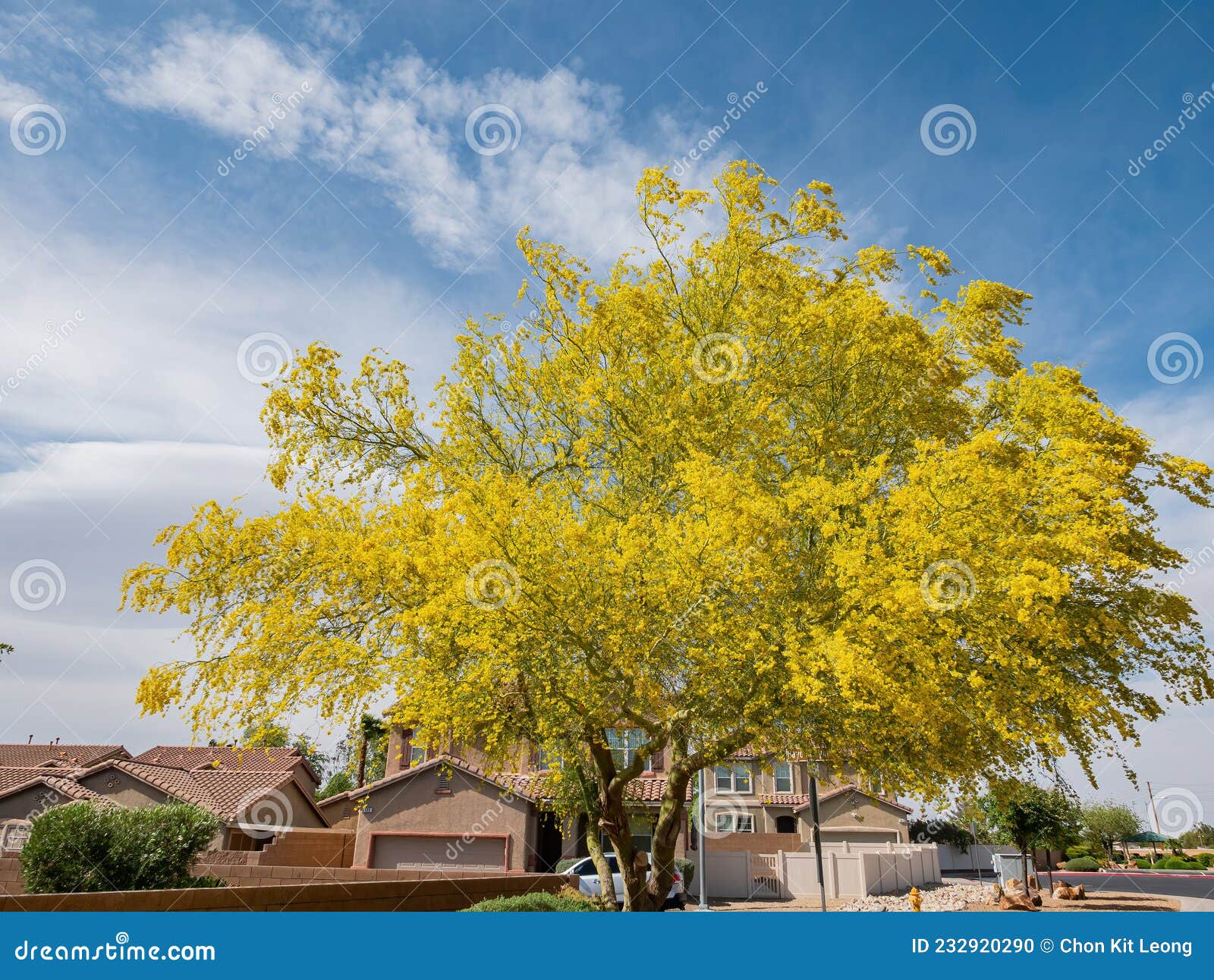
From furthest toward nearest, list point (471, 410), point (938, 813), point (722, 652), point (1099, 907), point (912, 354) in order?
point (1099, 907)
point (471, 410)
point (912, 354)
point (938, 813)
point (722, 652)

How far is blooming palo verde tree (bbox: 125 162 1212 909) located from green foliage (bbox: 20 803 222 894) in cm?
522

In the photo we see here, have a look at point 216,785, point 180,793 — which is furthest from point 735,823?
point 180,793

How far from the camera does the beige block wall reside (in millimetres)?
29672

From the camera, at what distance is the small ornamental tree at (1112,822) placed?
A: 70.4 m

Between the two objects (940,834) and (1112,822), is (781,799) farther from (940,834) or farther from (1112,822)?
(1112,822)

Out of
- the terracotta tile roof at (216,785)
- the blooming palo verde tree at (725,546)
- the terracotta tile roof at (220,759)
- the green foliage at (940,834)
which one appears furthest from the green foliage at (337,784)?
the blooming palo verde tree at (725,546)

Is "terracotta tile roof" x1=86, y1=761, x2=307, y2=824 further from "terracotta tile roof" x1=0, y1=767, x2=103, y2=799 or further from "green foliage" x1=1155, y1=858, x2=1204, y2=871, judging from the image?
"green foliage" x1=1155, y1=858, x2=1204, y2=871

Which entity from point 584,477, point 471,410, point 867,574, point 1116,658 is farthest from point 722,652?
point 471,410

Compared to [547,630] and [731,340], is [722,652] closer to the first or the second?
[547,630]

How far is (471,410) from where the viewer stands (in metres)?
16.2

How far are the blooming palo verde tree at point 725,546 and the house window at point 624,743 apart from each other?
38.1 inches

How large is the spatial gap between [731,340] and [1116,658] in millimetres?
8124

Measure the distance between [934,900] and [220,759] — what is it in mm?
44822

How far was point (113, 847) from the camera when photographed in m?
15.0
